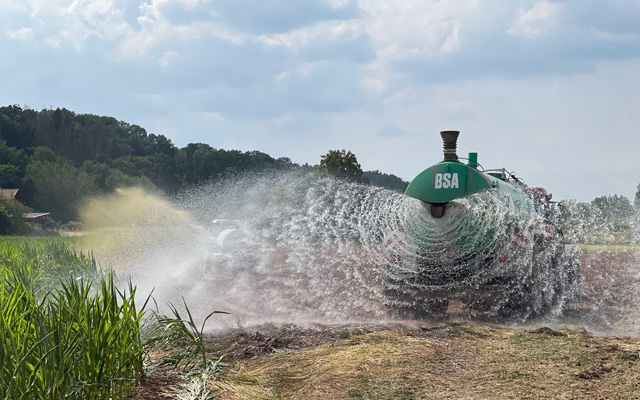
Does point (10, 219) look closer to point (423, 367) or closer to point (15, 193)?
point (15, 193)

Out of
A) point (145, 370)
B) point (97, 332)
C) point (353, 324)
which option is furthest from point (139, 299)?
point (97, 332)

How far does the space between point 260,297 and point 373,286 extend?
264cm

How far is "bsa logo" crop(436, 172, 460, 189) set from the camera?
1083 centimetres

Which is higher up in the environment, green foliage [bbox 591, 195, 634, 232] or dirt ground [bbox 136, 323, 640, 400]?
green foliage [bbox 591, 195, 634, 232]

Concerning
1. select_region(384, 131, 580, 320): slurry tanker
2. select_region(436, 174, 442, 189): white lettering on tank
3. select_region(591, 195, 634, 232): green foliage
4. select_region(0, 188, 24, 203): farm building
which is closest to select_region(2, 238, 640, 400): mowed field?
select_region(384, 131, 580, 320): slurry tanker

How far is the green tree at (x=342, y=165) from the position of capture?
46938 mm

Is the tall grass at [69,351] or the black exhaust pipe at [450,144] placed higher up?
the black exhaust pipe at [450,144]

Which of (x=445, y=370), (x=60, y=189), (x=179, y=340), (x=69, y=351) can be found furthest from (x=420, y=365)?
(x=60, y=189)

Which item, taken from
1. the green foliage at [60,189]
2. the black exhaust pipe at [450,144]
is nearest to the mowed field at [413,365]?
the black exhaust pipe at [450,144]

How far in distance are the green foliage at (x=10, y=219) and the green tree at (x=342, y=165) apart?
75.3 ft

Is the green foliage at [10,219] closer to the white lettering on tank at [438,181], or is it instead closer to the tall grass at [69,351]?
the white lettering on tank at [438,181]

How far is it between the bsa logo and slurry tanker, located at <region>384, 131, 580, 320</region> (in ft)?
0.05

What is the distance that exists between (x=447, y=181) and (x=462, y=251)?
1164mm

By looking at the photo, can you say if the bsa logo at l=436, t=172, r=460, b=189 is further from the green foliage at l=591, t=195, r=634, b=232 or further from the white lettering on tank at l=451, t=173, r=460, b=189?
the green foliage at l=591, t=195, r=634, b=232
